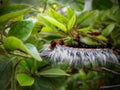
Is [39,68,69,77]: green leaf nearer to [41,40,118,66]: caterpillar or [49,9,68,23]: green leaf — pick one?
[41,40,118,66]: caterpillar

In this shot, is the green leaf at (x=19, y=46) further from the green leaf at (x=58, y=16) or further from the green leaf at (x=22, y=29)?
the green leaf at (x=58, y=16)

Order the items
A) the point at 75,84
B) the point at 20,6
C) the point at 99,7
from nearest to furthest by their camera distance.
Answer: the point at 20,6 < the point at 99,7 < the point at 75,84

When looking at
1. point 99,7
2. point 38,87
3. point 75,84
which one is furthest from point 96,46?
point 75,84

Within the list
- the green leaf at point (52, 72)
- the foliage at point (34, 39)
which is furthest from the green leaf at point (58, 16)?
the green leaf at point (52, 72)

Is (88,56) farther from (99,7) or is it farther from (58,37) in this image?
(99,7)

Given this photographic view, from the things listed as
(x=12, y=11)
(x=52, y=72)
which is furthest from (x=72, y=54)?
(x=12, y=11)

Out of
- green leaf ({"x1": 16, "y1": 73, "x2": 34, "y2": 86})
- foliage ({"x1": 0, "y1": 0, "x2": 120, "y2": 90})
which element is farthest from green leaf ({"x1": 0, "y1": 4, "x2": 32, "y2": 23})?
green leaf ({"x1": 16, "y1": 73, "x2": 34, "y2": 86})
